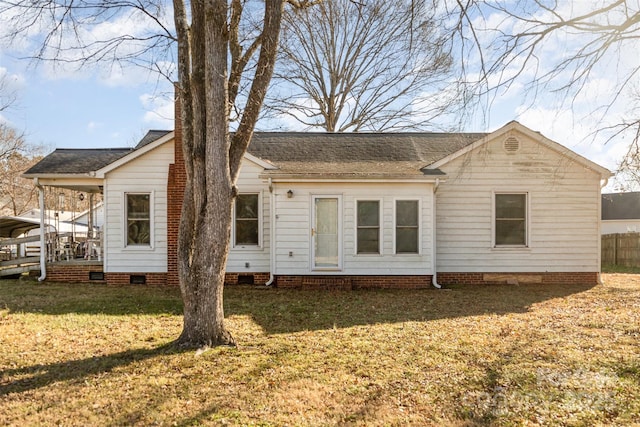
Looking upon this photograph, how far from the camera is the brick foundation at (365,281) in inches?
429

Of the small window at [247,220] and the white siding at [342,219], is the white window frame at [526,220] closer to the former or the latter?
the white siding at [342,219]

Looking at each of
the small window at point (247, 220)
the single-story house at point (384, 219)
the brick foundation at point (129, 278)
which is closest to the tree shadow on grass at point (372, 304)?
the single-story house at point (384, 219)

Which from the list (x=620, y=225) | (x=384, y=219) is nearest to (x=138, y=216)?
(x=384, y=219)

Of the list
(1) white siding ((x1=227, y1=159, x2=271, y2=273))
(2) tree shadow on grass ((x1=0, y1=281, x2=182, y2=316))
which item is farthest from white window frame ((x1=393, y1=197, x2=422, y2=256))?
(2) tree shadow on grass ((x1=0, y1=281, x2=182, y2=316))

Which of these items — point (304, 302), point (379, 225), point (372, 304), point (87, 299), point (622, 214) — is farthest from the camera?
point (622, 214)

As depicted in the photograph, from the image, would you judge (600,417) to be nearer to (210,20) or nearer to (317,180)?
(210,20)

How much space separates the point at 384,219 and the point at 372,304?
281cm

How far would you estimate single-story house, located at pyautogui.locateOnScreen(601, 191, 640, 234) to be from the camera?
29719 millimetres

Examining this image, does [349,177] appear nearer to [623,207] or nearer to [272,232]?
[272,232]

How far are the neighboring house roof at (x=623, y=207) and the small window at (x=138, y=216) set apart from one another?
1199 inches

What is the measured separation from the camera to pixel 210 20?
5332 mm

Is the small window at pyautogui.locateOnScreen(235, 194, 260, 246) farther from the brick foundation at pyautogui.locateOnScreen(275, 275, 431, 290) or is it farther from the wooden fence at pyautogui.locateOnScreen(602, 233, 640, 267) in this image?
the wooden fence at pyautogui.locateOnScreen(602, 233, 640, 267)

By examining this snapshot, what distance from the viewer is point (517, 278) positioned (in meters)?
11.7

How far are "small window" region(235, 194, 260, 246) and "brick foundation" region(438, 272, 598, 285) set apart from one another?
5.18 m
